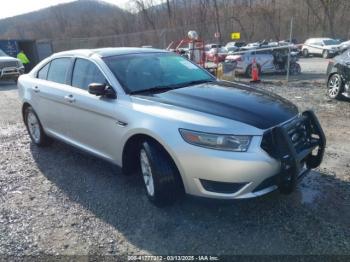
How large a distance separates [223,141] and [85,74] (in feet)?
7.26

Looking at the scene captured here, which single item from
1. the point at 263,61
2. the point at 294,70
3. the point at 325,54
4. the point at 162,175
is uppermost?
the point at 162,175

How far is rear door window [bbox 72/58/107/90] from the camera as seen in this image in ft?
13.3

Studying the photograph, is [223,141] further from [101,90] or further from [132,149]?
[101,90]

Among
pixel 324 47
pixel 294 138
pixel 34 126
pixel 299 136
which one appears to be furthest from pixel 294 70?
pixel 294 138

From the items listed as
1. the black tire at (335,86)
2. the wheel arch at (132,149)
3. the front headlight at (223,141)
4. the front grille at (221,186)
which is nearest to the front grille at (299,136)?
the front headlight at (223,141)

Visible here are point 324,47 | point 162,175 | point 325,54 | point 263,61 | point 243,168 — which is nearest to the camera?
point 243,168

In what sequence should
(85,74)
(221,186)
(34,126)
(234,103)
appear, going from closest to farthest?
(221,186) → (234,103) → (85,74) → (34,126)

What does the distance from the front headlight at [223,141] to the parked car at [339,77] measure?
610 cm

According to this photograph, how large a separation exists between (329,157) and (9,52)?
23.0 meters

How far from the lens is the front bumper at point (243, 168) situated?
9.53ft

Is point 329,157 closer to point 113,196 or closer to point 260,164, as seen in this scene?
point 260,164

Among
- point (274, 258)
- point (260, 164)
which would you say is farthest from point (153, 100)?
point (274, 258)

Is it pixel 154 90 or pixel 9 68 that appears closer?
pixel 154 90

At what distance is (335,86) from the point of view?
8.46 metres
